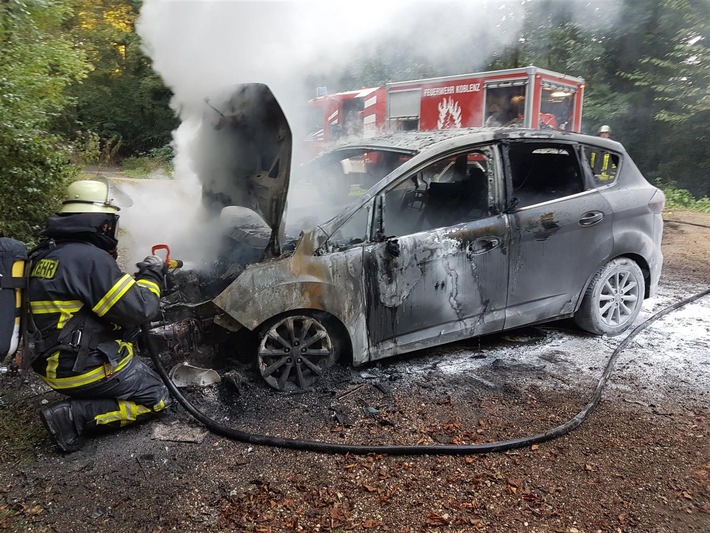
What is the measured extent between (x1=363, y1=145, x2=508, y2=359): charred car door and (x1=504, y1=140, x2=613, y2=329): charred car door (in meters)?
0.16

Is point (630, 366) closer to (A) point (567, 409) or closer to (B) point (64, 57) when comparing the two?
(A) point (567, 409)

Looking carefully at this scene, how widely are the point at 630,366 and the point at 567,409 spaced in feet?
3.44

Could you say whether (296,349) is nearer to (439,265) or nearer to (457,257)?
(439,265)

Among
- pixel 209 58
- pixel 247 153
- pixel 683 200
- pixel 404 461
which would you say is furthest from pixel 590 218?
pixel 683 200

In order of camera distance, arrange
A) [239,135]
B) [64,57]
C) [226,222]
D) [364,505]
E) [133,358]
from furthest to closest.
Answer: [64,57], [226,222], [239,135], [133,358], [364,505]

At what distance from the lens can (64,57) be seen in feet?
20.7

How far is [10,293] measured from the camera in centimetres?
276

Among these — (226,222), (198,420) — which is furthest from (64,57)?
(198,420)

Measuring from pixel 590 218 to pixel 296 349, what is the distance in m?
2.64

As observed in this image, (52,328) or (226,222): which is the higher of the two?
(226,222)

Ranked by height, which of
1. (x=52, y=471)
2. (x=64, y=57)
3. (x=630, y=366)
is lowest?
(x=52, y=471)

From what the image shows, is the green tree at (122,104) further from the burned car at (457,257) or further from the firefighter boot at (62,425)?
the firefighter boot at (62,425)

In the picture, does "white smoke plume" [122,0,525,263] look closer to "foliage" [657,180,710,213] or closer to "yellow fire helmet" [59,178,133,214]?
"yellow fire helmet" [59,178,133,214]

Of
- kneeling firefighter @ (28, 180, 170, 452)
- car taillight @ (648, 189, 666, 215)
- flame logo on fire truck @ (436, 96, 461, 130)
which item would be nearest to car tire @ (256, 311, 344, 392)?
kneeling firefighter @ (28, 180, 170, 452)
